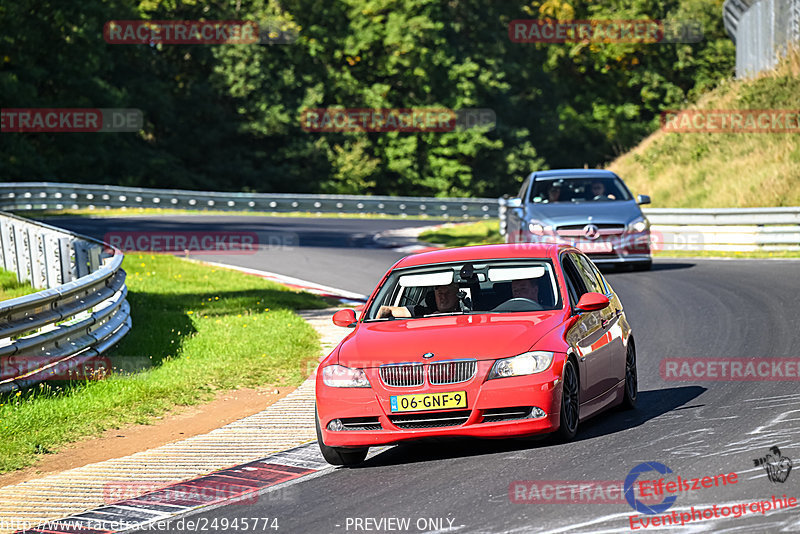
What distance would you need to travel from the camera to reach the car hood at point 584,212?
67.3 feet

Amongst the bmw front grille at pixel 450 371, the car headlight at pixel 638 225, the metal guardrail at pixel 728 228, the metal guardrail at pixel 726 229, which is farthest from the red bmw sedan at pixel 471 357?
the metal guardrail at pixel 728 228

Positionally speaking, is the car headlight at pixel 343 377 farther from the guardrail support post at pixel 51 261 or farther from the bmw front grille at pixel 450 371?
the guardrail support post at pixel 51 261

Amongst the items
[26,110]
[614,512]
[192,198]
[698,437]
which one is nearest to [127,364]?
[698,437]

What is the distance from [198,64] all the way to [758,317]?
56169mm

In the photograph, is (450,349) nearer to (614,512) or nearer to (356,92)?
(614,512)

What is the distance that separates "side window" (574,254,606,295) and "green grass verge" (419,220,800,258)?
14.5m

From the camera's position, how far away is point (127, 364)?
43.1ft

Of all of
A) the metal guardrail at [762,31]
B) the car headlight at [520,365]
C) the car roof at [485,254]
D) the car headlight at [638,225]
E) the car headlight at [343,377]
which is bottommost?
the car headlight at [638,225]

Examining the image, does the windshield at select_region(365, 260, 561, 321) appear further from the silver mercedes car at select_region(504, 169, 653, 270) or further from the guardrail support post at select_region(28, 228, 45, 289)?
the silver mercedes car at select_region(504, 169, 653, 270)

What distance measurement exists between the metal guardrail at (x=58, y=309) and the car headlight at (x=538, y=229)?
23.8 feet

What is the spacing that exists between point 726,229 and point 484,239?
872 cm

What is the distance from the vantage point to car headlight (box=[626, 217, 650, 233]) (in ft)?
67.6

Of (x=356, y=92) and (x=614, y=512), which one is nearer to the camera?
(x=614, y=512)

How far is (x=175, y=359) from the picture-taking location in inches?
538
